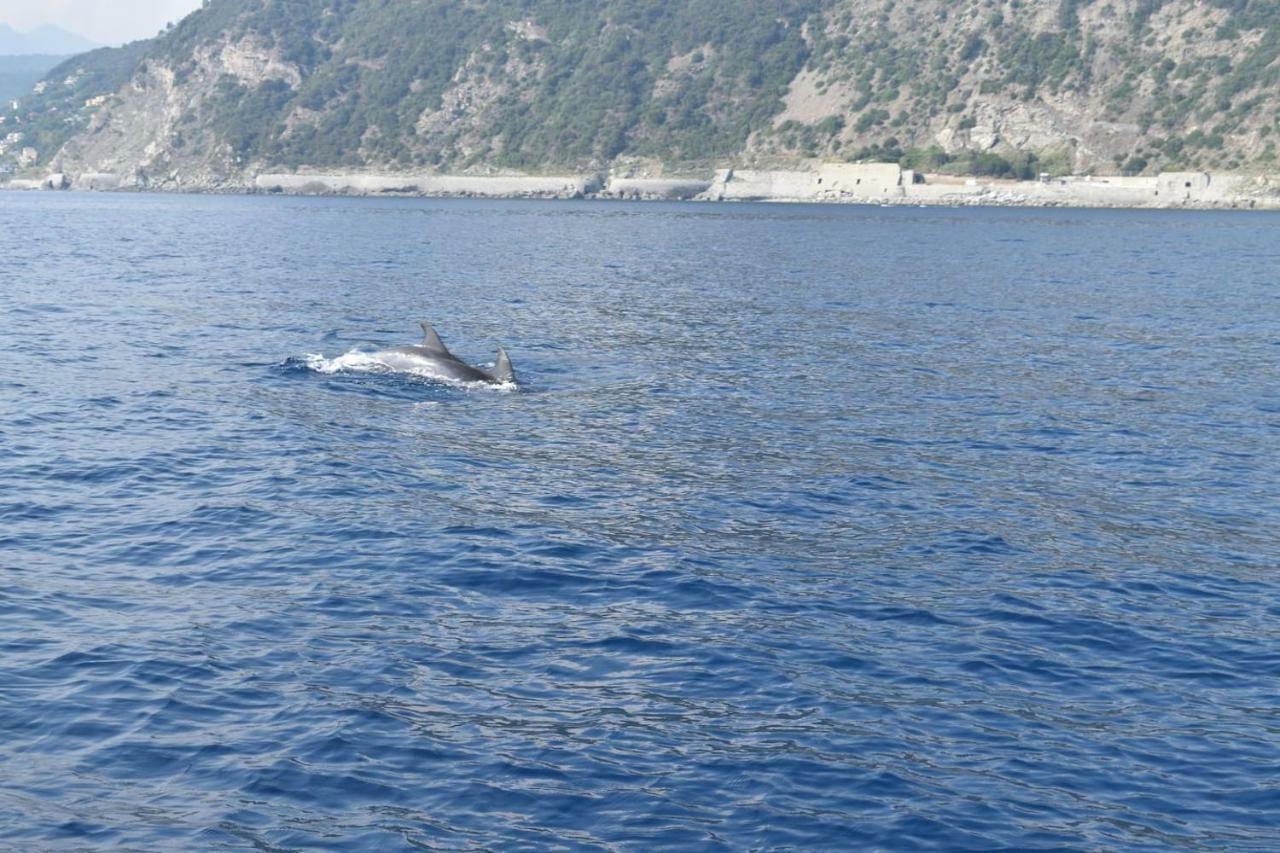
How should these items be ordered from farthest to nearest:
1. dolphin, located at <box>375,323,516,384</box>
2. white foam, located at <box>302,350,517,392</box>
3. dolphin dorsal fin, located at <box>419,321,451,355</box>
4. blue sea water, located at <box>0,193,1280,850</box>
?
1. dolphin dorsal fin, located at <box>419,321,451,355</box>
2. dolphin, located at <box>375,323,516,384</box>
3. white foam, located at <box>302,350,517,392</box>
4. blue sea water, located at <box>0,193,1280,850</box>

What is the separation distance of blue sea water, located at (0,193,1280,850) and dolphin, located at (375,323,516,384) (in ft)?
2.16

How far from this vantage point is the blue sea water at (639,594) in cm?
1265

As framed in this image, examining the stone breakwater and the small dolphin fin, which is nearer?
the small dolphin fin

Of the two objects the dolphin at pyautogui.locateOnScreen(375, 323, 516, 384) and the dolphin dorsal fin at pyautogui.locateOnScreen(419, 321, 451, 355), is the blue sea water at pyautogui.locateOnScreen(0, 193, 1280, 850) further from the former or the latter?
the dolphin dorsal fin at pyautogui.locateOnScreen(419, 321, 451, 355)

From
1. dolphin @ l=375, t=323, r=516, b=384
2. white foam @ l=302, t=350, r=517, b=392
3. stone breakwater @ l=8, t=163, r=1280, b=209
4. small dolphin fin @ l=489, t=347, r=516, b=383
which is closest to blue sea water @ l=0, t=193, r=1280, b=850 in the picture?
white foam @ l=302, t=350, r=517, b=392

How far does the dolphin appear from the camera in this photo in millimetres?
34375

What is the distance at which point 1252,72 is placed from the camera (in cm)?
17225

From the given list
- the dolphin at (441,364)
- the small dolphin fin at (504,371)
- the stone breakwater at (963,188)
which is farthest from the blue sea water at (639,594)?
the stone breakwater at (963,188)

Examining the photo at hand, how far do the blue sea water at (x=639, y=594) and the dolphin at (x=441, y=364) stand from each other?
25.9 inches

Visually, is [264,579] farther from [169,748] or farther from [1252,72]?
[1252,72]

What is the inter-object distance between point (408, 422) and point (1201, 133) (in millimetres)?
167105

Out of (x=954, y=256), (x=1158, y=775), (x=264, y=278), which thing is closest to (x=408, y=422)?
(x=1158, y=775)

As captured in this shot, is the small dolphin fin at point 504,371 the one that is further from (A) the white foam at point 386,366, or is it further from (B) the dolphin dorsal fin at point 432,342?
(B) the dolphin dorsal fin at point 432,342

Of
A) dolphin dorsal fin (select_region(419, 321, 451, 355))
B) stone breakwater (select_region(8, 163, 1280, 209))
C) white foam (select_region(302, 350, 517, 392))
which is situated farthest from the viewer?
stone breakwater (select_region(8, 163, 1280, 209))
